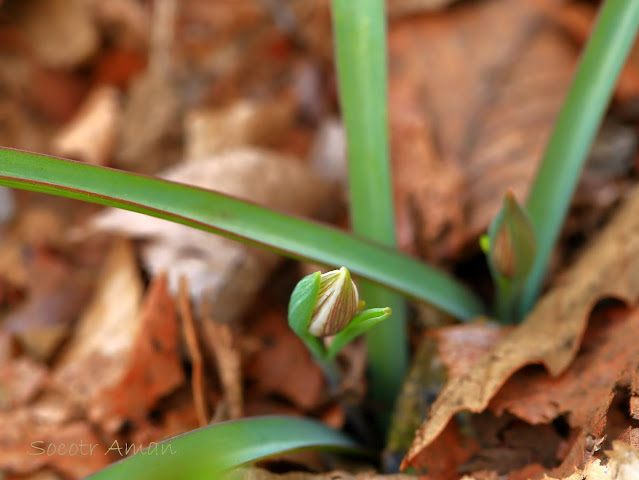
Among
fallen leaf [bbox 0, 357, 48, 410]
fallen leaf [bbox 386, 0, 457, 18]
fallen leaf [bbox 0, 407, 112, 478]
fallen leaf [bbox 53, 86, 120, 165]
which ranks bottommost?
fallen leaf [bbox 0, 407, 112, 478]

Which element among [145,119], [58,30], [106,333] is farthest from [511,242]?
[58,30]

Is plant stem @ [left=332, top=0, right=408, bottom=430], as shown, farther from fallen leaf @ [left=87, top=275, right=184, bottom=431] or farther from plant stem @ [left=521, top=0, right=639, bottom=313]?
fallen leaf @ [left=87, top=275, right=184, bottom=431]

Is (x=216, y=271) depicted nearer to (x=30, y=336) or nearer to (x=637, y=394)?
(x=30, y=336)

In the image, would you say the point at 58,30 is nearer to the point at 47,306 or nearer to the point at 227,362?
the point at 47,306

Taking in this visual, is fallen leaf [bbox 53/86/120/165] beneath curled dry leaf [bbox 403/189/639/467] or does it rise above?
above

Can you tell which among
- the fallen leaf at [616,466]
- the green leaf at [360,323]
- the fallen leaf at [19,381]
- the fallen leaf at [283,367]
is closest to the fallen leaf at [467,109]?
the fallen leaf at [283,367]

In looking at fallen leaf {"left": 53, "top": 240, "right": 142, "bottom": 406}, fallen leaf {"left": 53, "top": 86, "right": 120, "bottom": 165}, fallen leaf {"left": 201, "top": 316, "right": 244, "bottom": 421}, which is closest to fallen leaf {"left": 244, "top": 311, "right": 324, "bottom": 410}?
fallen leaf {"left": 201, "top": 316, "right": 244, "bottom": 421}
